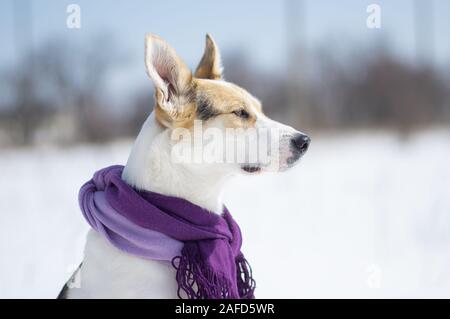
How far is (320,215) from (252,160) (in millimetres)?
3852

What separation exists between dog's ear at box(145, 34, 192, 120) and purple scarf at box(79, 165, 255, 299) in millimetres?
460

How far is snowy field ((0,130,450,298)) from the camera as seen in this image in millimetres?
4254

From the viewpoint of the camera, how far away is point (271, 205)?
279 inches

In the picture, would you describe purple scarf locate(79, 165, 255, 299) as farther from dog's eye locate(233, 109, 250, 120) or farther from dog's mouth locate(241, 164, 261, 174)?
dog's eye locate(233, 109, 250, 120)

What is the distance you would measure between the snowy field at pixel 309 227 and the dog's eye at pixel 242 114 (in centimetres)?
43

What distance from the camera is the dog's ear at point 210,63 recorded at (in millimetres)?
3244

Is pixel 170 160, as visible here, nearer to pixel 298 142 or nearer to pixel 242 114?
pixel 242 114

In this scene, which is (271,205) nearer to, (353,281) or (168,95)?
(353,281)

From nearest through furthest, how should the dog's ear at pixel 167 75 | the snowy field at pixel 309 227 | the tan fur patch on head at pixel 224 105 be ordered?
the dog's ear at pixel 167 75 < the tan fur patch on head at pixel 224 105 < the snowy field at pixel 309 227

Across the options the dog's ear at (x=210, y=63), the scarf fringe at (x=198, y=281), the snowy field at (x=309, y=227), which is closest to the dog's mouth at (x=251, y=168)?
the snowy field at (x=309, y=227)

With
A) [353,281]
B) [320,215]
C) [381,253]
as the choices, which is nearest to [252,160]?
[353,281]

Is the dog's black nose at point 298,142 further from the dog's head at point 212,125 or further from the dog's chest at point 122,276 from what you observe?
the dog's chest at point 122,276

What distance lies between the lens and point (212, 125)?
2816mm

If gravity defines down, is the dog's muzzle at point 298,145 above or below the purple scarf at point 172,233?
Answer: above
